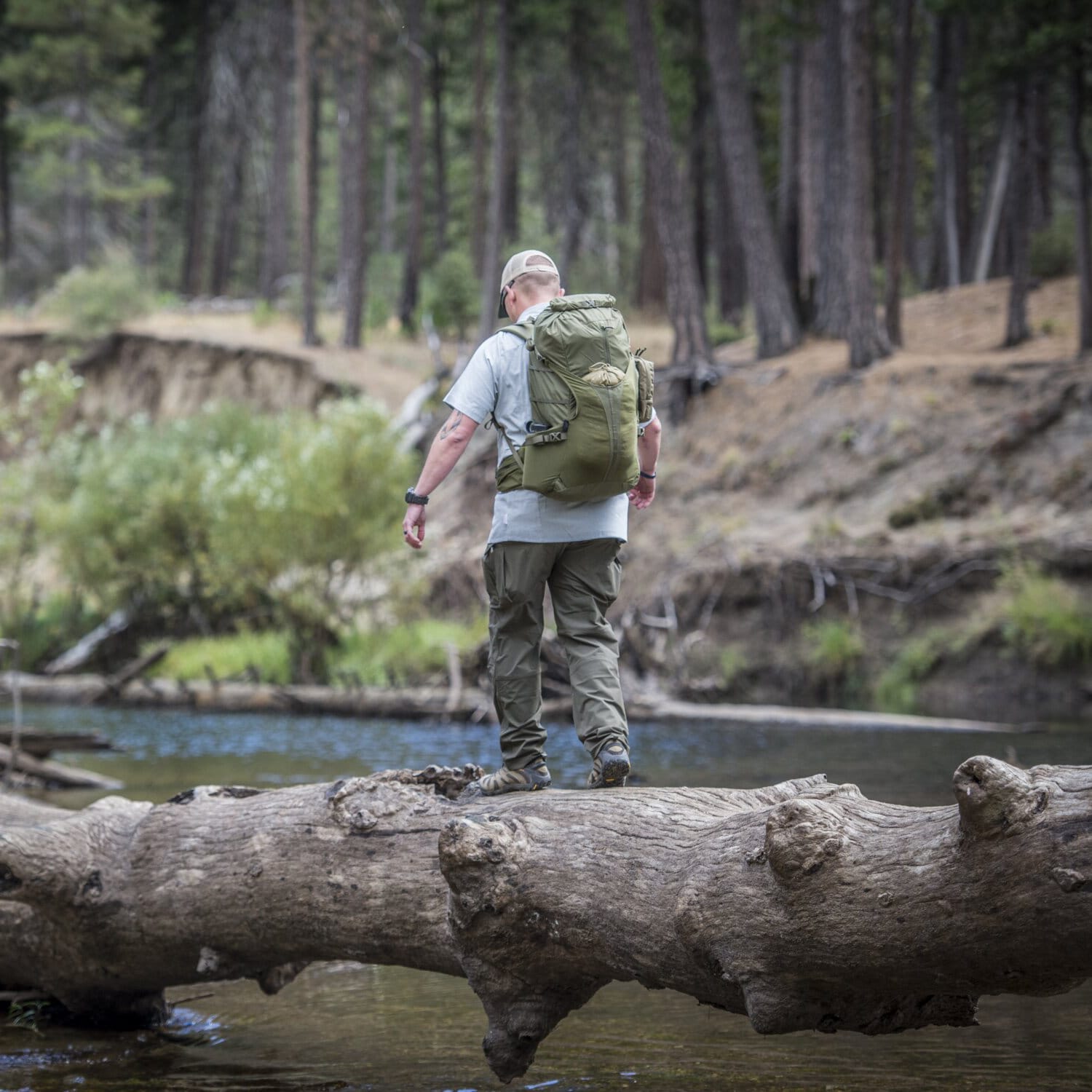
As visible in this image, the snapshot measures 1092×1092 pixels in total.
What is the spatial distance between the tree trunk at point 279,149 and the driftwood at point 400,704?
18.7 metres

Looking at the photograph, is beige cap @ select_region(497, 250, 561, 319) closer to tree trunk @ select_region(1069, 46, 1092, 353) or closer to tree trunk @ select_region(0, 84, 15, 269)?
tree trunk @ select_region(1069, 46, 1092, 353)

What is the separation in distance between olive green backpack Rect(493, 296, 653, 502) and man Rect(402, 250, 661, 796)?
0.42 feet

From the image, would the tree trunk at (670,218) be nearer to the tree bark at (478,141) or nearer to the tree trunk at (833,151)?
the tree trunk at (833,151)

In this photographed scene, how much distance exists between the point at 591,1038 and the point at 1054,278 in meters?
24.2

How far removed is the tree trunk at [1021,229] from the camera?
21.4 meters

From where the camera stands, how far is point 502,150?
29.3m

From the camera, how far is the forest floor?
17000 mm

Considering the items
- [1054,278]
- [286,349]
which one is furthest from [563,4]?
[1054,278]

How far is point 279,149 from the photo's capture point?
3541 cm

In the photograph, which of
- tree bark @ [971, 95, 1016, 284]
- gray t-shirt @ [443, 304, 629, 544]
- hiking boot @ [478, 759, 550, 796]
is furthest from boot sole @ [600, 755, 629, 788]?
tree bark @ [971, 95, 1016, 284]

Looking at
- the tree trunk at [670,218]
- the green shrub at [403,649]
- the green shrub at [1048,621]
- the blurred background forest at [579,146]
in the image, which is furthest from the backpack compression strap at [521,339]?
the tree trunk at [670,218]

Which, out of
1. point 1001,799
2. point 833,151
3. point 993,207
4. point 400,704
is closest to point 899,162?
point 833,151

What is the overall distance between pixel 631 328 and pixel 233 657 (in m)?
14.3

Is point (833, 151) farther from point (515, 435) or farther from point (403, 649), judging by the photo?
point (515, 435)
